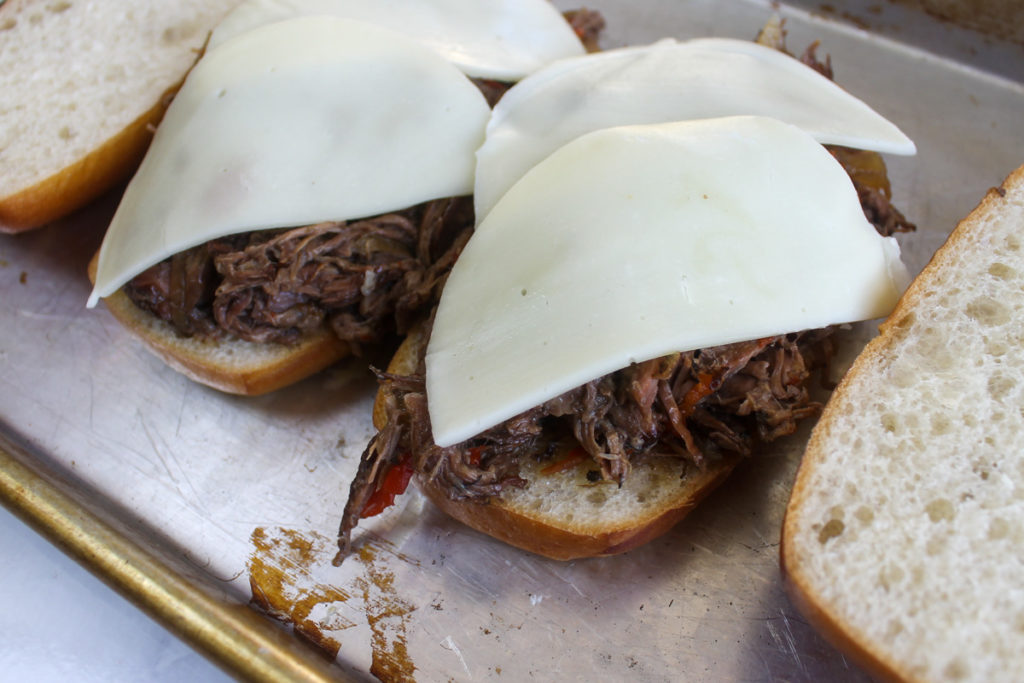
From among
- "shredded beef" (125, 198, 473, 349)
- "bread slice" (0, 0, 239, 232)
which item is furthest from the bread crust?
"shredded beef" (125, 198, 473, 349)

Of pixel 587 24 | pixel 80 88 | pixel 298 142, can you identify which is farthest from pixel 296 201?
pixel 587 24

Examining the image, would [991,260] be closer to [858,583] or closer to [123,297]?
[858,583]

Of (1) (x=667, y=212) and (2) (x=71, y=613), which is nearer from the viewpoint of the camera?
(1) (x=667, y=212)

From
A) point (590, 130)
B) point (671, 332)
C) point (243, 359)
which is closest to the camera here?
point (671, 332)

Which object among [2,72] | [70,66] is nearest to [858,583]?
[70,66]

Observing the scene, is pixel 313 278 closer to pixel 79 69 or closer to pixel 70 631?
pixel 70 631

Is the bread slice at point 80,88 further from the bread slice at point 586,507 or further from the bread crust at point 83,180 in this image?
the bread slice at point 586,507
